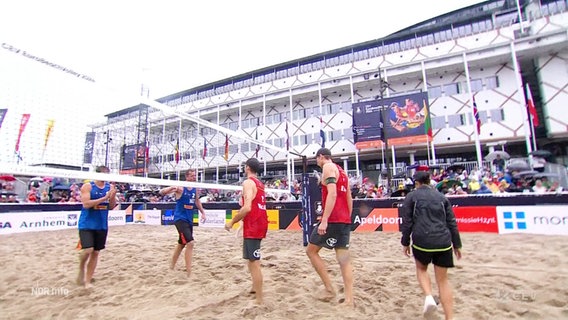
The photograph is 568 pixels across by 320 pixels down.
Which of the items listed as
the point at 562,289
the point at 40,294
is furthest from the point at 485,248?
the point at 40,294

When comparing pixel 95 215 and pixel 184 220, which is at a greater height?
pixel 95 215

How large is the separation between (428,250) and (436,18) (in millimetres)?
32467

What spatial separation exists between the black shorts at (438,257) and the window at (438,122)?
2399 cm

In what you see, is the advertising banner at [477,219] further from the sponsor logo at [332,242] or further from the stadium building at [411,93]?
the stadium building at [411,93]

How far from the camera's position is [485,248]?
20.9 ft

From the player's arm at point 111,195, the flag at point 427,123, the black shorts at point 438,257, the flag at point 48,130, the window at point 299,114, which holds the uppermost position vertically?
the window at point 299,114

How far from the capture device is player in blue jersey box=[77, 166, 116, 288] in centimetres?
435

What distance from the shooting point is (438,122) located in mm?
24344

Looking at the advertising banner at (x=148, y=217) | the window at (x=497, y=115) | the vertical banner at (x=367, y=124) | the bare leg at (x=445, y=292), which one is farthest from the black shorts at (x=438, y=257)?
the window at (x=497, y=115)

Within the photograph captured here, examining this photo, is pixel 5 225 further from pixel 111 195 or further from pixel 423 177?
pixel 423 177

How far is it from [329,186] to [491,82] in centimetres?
2617

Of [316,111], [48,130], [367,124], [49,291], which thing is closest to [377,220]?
[49,291]

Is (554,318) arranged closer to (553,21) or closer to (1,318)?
(1,318)

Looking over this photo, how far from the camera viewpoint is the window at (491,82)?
23281mm
